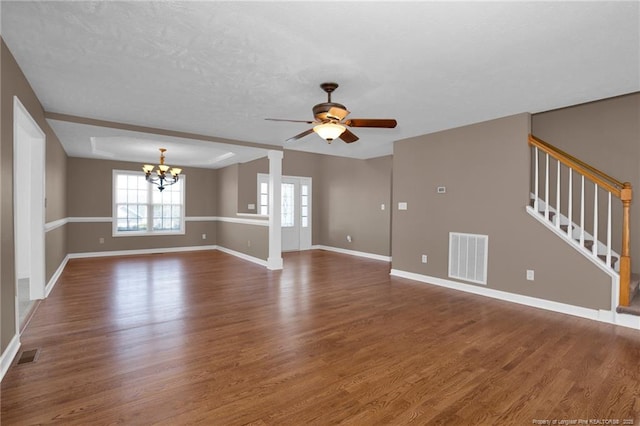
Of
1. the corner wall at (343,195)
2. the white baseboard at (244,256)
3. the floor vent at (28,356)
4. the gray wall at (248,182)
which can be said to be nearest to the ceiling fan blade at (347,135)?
the floor vent at (28,356)

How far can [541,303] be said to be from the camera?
3.94 meters

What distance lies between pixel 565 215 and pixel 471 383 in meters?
3.31

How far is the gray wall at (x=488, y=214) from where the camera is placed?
379 cm

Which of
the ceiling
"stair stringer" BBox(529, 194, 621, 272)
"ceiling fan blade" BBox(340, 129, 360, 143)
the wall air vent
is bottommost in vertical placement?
the wall air vent

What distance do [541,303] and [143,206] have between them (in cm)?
855

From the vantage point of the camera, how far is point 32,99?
132 inches

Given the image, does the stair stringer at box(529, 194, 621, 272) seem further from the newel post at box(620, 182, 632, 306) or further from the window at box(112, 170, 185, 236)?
the window at box(112, 170, 185, 236)

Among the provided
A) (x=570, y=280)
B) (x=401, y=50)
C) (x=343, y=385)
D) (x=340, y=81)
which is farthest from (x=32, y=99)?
(x=570, y=280)

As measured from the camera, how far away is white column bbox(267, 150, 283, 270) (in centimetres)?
628

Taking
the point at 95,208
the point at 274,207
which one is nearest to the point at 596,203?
the point at 274,207

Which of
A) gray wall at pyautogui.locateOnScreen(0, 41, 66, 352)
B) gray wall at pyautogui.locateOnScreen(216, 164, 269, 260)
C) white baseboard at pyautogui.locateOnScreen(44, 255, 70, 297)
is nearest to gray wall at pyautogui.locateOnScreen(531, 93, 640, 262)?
gray wall at pyautogui.locateOnScreen(216, 164, 269, 260)

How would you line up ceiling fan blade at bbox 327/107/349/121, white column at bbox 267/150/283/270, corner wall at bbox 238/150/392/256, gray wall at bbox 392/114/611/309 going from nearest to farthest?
ceiling fan blade at bbox 327/107/349/121
gray wall at bbox 392/114/611/309
white column at bbox 267/150/283/270
corner wall at bbox 238/150/392/256

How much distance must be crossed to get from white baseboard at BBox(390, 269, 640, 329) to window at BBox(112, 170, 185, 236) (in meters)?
6.48

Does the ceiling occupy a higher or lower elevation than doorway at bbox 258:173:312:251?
higher
